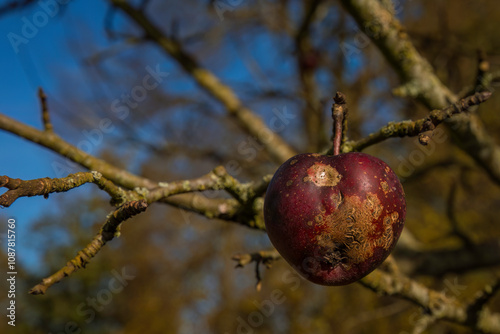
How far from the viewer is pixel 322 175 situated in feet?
3.22

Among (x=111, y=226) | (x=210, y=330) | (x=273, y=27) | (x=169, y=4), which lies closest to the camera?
(x=111, y=226)

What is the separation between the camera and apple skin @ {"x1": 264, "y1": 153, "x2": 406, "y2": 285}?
37.5 inches

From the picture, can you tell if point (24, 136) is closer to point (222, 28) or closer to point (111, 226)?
point (111, 226)

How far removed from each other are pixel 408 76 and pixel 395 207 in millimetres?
1225

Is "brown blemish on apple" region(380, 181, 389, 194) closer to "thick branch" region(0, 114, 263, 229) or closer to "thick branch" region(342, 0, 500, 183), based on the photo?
"thick branch" region(0, 114, 263, 229)

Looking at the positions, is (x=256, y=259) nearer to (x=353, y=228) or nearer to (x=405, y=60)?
(x=353, y=228)

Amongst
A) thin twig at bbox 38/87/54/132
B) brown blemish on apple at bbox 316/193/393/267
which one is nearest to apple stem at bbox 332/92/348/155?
brown blemish on apple at bbox 316/193/393/267

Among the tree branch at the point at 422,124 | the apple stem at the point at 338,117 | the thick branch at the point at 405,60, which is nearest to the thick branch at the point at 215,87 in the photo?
the thick branch at the point at 405,60

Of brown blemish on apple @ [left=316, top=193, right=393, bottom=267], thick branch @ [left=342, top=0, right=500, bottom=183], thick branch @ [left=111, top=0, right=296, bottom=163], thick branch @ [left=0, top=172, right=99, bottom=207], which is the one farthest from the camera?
thick branch @ [left=111, top=0, right=296, bottom=163]

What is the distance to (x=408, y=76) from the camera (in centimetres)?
202

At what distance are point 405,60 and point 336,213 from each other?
1.33 m

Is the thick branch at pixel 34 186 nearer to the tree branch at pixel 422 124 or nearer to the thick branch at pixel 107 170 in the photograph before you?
the thick branch at pixel 107 170

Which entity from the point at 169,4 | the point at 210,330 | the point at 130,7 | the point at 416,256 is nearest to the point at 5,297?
the point at 210,330

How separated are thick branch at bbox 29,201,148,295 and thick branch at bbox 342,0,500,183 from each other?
1441 mm
